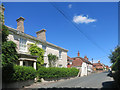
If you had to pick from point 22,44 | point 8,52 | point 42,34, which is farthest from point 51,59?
point 8,52

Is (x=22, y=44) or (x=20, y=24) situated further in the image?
(x=20, y=24)

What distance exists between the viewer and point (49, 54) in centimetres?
2122

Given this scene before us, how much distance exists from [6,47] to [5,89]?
3.56 m

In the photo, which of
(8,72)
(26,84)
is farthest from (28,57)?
(8,72)

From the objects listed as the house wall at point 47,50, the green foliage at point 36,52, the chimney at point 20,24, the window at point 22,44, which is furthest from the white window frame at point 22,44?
the chimney at point 20,24

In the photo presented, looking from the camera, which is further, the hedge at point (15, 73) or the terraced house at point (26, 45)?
the terraced house at point (26, 45)

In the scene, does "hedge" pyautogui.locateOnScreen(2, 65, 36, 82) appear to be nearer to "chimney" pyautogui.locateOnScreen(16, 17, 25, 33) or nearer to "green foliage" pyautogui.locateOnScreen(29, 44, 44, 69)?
"green foliage" pyautogui.locateOnScreen(29, 44, 44, 69)

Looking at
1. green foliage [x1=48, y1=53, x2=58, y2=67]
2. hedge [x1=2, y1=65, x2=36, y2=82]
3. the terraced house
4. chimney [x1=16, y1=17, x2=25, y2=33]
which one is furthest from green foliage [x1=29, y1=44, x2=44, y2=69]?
hedge [x1=2, y1=65, x2=36, y2=82]

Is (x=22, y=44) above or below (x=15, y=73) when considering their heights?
above

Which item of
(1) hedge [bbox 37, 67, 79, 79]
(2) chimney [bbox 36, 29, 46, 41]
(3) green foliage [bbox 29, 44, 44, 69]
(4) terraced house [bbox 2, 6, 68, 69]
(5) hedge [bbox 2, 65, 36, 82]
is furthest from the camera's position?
(2) chimney [bbox 36, 29, 46, 41]

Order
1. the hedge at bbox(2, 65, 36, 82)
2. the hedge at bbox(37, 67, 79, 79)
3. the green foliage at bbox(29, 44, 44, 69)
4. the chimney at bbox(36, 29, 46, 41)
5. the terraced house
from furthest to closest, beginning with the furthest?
the chimney at bbox(36, 29, 46, 41) → the green foliage at bbox(29, 44, 44, 69) → the hedge at bbox(37, 67, 79, 79) → the terraced house → the hedge at bbox(2, 65, 36, 82)

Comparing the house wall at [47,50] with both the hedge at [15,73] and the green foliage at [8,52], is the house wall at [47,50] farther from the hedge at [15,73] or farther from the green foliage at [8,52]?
the hedge at [15,73]

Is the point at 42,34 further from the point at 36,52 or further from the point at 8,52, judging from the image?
the point at 8,52

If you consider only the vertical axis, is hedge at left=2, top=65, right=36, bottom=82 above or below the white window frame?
below
